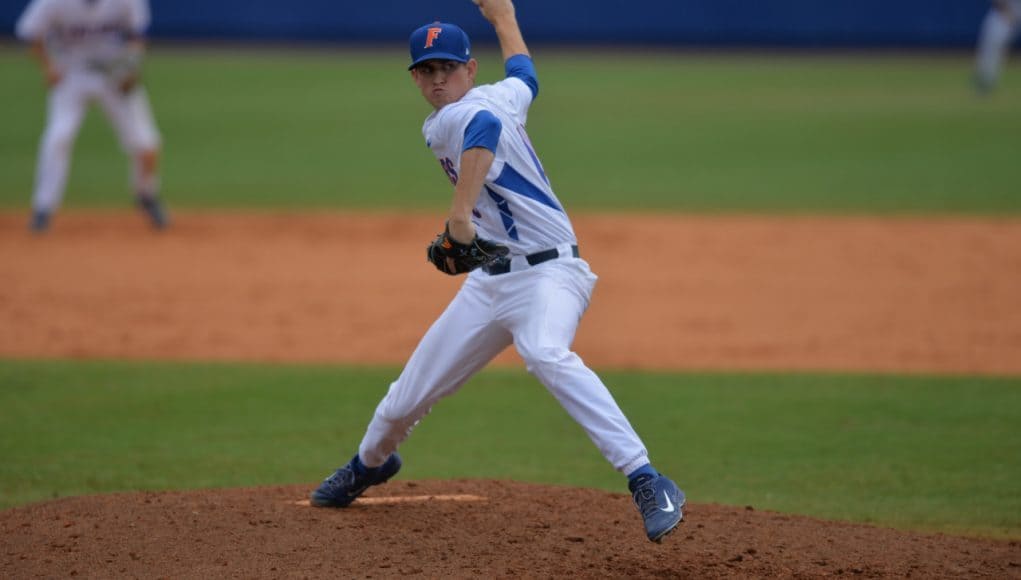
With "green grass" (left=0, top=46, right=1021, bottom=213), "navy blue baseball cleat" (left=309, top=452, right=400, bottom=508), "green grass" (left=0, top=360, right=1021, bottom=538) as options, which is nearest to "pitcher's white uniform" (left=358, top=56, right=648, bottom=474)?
"navy blue baseball cleat" (left=309, top=452, right=400, bottom=508)

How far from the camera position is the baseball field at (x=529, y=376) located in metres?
5.42

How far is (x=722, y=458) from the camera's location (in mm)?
7285

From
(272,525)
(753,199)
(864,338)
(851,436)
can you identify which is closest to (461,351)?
(272,525)

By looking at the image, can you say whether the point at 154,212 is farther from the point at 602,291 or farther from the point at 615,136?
the point at 615,136

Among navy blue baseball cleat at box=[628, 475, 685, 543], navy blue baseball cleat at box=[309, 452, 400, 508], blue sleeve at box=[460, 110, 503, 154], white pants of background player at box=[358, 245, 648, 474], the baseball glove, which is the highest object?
blue sleeve at box=[460, 110, 503, 154]

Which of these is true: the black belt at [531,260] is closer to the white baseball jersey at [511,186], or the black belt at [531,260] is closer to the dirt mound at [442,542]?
the white baseball jersey at [511,186]

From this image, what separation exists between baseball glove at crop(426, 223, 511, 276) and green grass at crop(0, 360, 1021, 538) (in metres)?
2.18

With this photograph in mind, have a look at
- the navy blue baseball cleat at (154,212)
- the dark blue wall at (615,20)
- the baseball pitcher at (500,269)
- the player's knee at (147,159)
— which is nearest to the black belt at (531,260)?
the baseball pitcher at (500,269)

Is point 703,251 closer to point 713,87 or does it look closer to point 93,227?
point 93,227

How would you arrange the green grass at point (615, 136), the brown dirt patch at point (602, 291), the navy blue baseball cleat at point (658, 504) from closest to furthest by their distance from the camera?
the navy blue baseball cleat at point (658, 504) → the brown dirt patch at point (602, 291) → the green grass at point (615, 136)

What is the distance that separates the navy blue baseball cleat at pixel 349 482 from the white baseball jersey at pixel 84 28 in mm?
9381

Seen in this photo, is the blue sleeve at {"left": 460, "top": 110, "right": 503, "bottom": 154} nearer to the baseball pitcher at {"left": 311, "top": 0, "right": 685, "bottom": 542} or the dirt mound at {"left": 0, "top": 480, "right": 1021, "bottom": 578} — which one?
the baseball pitcher at {"left": 311, "top": 0, "right": 685, "bottom": 542}

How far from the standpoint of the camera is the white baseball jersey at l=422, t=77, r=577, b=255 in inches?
201

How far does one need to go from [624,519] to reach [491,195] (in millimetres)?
1575
